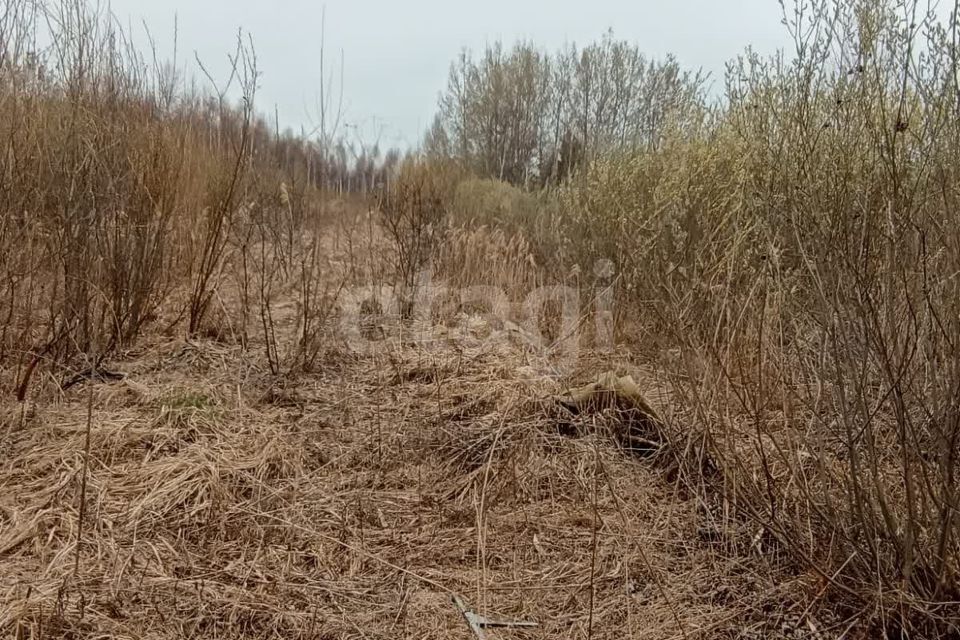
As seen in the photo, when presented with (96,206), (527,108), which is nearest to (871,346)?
(96,206)

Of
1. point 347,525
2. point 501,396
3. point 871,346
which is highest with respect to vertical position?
point 871,346

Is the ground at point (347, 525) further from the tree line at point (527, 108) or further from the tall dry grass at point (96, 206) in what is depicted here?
the tree line at point (527, 108)

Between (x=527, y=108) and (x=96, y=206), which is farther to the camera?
(x=527, y=108)

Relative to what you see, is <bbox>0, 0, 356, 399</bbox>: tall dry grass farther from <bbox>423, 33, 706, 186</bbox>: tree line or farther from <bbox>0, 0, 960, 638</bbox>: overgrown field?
<bbox>423, 33, 706, 186</bbox>: tree line

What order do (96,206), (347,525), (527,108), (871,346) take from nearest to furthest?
(871,346) < (347,525) < (96,206) < (527,108)

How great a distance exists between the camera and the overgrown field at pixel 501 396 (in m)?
1.59

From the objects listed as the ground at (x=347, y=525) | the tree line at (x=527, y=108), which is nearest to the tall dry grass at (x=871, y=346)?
the ground at (x=347, y=525)

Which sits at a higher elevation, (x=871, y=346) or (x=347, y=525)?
(x=871, y=346)

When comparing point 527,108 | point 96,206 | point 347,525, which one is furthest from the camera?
point 527,108

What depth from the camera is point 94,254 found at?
3008 millimetres

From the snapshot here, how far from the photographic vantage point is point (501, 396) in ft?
9.66

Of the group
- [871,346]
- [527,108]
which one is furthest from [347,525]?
[527,108]

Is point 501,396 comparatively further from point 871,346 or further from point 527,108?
point 527,108

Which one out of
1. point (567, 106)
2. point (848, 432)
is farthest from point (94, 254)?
point (567, 106)
